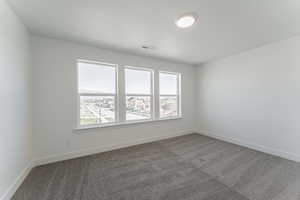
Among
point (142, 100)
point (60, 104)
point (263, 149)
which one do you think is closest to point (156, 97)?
point (142, 100)

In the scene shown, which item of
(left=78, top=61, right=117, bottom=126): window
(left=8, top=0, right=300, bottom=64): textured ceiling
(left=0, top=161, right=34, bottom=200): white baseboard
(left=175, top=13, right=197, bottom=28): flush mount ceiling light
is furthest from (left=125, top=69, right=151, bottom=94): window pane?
(left=0, top=161, right=34, bottom=200): white baseboard

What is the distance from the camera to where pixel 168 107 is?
4.30m

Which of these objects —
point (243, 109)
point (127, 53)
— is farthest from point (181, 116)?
point (127, 53)

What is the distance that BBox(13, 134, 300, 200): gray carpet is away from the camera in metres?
1.69

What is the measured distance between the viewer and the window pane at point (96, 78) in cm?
292

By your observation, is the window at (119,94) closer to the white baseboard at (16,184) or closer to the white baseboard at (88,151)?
the white baseboard at (88,151)

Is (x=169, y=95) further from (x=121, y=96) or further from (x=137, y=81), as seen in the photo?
(x=121, y=96)

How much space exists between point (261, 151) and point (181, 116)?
2.23 m

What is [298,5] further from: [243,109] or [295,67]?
[243,109]

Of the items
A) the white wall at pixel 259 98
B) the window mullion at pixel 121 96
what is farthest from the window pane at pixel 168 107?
the window mullion at pixel 121 96

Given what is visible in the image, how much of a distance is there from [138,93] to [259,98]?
122 inches

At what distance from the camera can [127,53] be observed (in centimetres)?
341

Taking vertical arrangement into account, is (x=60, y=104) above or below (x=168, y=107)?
above

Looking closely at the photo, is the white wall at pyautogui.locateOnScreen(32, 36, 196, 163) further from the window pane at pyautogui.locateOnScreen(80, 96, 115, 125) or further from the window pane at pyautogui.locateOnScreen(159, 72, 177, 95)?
the window pane at pyautogui.locateOnScreen(159, 72, 177, 95)
